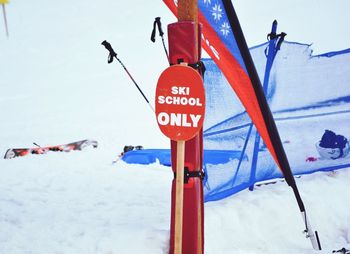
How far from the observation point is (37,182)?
5.89 m

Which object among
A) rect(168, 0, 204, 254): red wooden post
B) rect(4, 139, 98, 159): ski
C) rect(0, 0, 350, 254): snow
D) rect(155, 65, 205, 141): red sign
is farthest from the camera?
rect(4, 139, 98, 159): ski

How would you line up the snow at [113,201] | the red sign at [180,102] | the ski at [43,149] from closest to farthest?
1. the red sign at [180,102]
2. the snow at [113,201]
3. the ski at [43,149]

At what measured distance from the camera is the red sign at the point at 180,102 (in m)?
2.73

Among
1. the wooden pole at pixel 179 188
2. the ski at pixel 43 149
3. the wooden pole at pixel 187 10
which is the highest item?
the ski at pixel 43 149

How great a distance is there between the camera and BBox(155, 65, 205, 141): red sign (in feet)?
8.97

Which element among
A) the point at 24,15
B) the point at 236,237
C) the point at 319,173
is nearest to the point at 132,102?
the point at 319,173

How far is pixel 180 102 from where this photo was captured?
2762mm

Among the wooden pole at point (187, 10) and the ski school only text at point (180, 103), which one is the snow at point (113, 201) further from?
the wooden pole at point (187, 10)

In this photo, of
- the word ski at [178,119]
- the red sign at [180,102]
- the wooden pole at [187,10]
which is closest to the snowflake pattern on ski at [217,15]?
the wooden pole at [187,10]

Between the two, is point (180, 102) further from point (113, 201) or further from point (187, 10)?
point (113, 201)

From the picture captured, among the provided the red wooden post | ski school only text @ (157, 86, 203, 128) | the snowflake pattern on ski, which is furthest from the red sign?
the snowflake pattern on ski

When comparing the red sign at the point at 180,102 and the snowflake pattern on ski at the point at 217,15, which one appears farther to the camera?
the snowflake pattern on ski at the point at 217,15

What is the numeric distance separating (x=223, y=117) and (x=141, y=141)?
550 cm

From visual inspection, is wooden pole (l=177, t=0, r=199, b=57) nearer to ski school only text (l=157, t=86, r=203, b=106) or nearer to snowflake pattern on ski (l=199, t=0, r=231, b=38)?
ski school only text (l=157, t=86, r=203, b=106)
